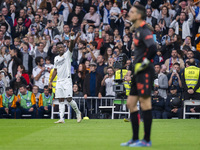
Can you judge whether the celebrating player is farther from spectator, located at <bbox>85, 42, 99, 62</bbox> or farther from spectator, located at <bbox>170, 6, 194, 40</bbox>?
spectator, located at <bbox>170, 6, 194, 40</bbox>

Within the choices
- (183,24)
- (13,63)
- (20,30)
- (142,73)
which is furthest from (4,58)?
(142,73)

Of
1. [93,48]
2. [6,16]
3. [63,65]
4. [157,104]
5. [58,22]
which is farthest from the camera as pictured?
[6,16]

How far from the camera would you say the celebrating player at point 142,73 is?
7734 millimetres

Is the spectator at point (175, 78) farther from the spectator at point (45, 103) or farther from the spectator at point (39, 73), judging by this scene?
the spectator at point (39, 73)

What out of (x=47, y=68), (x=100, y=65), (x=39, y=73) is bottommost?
(x=39, y=73)

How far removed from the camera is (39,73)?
20844 millimetres

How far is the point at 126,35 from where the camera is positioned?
70.5 feet

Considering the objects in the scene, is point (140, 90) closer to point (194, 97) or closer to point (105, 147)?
point (105, 147)

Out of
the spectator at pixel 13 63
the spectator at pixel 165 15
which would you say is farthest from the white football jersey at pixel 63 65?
the spectator at pixel 165 15

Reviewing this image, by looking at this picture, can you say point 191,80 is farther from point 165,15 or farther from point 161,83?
point 165,15

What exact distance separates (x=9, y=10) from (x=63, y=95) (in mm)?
10868

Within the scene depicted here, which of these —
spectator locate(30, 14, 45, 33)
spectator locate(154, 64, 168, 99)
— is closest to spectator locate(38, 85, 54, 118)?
spectator locate(30, 14, 45, 33)

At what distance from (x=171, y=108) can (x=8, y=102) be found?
22.2 feet

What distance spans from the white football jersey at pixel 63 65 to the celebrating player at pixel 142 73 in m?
7.07
